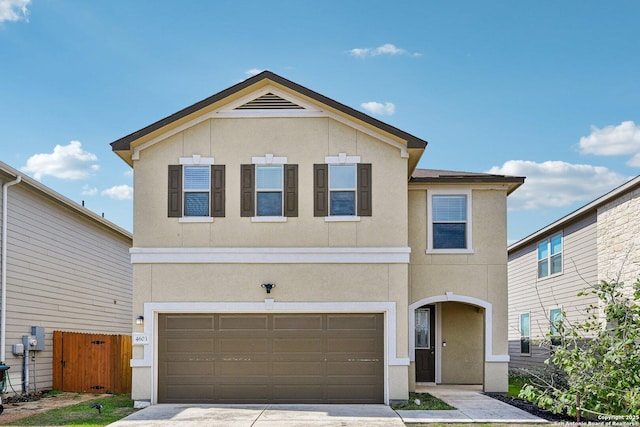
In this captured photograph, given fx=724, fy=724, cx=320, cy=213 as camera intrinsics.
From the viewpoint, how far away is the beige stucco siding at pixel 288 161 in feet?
51.6

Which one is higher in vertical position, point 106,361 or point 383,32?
point 383,32

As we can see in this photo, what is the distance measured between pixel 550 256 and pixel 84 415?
15340 mm

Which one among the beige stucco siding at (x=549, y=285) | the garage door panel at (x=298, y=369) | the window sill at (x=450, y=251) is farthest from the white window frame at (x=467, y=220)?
the garage door panel at (x=298, y=369)

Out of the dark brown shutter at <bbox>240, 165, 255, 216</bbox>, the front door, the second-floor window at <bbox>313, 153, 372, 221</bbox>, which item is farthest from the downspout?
the front door

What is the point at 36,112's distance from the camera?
21.9 metres

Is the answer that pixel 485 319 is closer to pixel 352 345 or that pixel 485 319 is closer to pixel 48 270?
pixel 352 345

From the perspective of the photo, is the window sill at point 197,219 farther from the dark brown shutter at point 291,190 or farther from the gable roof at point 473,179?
the gable roof at point 473,179

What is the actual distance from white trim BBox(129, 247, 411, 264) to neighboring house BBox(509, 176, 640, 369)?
359 centimetres

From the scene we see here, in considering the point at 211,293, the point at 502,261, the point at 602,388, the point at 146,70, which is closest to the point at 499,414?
the point at 602,388

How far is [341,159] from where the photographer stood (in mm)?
15953

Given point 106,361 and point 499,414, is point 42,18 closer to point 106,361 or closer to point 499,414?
point 106,361

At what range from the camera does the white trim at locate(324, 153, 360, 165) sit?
15945mm

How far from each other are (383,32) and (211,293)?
739 centimetres

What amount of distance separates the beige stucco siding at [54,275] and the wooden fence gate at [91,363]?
0.88 ft
